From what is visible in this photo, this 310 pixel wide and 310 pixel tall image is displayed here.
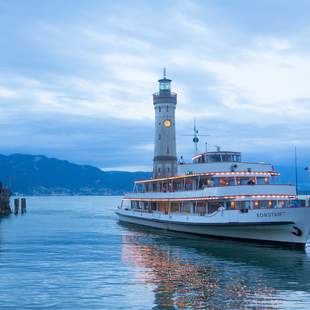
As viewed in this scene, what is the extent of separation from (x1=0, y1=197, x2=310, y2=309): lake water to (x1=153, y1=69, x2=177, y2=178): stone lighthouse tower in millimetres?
29902

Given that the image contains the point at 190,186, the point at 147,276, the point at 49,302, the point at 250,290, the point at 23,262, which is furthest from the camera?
the point at 190,186

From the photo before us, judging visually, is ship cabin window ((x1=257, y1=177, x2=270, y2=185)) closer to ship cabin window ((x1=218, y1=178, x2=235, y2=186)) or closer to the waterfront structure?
ship cabin window ((x1=218, y1=178, x2=235, y2=186))

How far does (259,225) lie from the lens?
130 feet

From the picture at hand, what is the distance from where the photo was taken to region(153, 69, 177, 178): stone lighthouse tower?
2972 inches

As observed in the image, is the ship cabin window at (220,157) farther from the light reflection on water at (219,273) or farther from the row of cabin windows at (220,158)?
the light reflection on water at (219,273)

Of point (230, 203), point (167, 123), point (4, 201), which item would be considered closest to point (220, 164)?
point (230, 203)

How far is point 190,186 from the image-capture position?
52.1 metres

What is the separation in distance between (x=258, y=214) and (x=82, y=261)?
14117 mm

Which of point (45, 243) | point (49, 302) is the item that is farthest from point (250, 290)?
point (45, 243)

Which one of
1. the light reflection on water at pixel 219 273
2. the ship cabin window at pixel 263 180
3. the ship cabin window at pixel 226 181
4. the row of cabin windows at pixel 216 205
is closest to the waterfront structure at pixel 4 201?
the row of cabin windows at pixel 216 205

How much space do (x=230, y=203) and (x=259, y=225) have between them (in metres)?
5.10

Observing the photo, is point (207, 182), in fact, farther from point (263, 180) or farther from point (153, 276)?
point (153, 276)

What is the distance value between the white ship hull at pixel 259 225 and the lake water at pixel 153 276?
3.02ft

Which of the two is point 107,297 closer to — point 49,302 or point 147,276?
point 49,302
